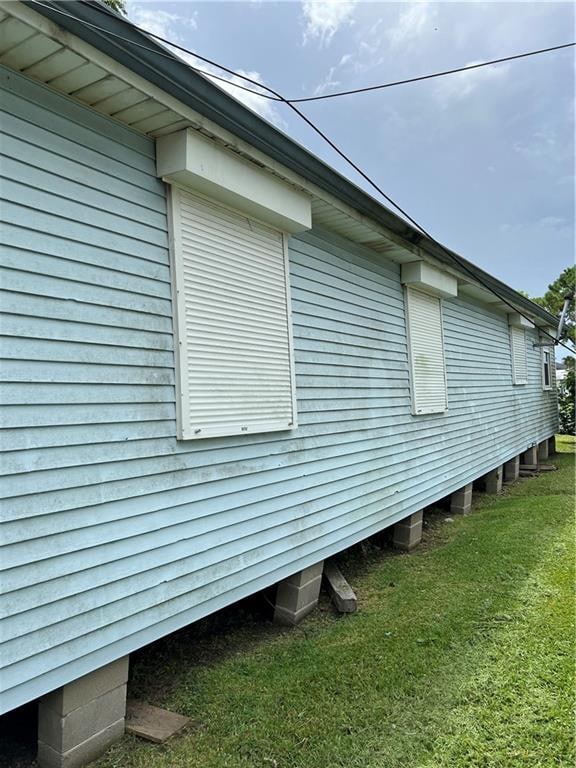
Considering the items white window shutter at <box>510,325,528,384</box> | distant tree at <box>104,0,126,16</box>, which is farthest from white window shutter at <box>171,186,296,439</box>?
white window shutter at <box>510,325,528,384</box>

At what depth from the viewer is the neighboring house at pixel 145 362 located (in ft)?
6.69

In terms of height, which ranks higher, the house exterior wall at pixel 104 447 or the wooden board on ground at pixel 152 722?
the house exterior wall at pixel 104 447

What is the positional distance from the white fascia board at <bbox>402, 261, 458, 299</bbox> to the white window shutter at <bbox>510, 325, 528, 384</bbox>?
4648 mm

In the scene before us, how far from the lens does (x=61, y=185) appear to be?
7.29 ft

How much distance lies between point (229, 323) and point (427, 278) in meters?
3.43

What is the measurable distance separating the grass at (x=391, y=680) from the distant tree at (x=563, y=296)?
15569mm

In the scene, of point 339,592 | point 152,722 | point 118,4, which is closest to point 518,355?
point 339,592

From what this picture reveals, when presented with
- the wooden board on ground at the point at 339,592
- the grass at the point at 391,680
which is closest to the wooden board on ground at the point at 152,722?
the grass at the point at 391,680

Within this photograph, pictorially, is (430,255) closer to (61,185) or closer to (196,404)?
(196,404)

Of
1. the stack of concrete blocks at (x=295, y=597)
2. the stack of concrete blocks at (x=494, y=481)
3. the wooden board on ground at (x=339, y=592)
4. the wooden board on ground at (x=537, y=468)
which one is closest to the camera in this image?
the stack of concrete blocks at (x=295, y=597)

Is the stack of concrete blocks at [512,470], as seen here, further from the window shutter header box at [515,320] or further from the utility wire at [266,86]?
the utility wire at [266,86]

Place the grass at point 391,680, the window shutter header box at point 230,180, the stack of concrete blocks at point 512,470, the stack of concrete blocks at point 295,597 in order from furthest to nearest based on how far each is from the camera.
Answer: the stack of concrete blocks at point 512,470
the stack of concrete blocks at point 295,597
the window shutter header box at point 230,180
the grass at point 391,680

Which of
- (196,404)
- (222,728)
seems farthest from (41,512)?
(222,728)

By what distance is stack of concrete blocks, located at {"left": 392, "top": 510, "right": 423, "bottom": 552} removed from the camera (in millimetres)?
5617
